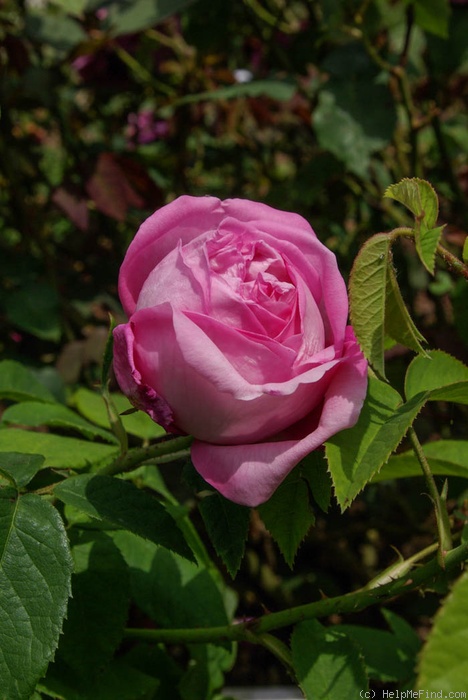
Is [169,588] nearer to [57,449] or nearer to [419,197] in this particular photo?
[57,449]

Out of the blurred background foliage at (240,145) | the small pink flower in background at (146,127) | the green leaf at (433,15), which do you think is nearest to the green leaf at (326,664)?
the blurred background foliage at (240,145)

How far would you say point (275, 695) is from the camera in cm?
137

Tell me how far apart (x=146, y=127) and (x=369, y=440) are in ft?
6.04

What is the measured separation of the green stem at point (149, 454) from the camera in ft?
2.10

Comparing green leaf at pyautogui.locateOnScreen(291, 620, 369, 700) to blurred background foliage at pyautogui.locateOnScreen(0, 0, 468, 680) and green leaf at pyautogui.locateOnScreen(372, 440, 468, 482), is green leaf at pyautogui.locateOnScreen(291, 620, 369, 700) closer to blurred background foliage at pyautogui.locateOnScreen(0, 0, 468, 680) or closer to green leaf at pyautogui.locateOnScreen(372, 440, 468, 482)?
green leaf at pyautogui.locateOnScreen(372, 440, 468, 482)

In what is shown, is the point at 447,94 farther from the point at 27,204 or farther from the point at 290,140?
the point at 27,204

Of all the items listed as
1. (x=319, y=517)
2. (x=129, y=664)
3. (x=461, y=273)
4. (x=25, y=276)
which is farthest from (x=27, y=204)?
(x=461, y=273)

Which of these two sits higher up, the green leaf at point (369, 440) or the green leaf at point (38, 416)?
the green leaf at point (369, 440)

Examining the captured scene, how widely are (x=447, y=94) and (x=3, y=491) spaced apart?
5.45ft

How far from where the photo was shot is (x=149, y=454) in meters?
0.67

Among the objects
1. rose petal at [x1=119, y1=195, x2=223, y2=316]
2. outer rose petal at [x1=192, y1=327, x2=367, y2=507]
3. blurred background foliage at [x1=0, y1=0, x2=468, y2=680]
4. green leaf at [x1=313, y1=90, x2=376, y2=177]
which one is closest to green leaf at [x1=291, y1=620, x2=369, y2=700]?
outer rose petal at [x1=192, y1=327, x2=367, y2=507]

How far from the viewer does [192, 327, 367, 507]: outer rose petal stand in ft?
1.78

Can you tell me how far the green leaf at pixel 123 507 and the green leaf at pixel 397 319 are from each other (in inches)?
9.5

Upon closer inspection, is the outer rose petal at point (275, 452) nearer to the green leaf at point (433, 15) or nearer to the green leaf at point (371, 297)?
the green leaf at point (371, 297)
